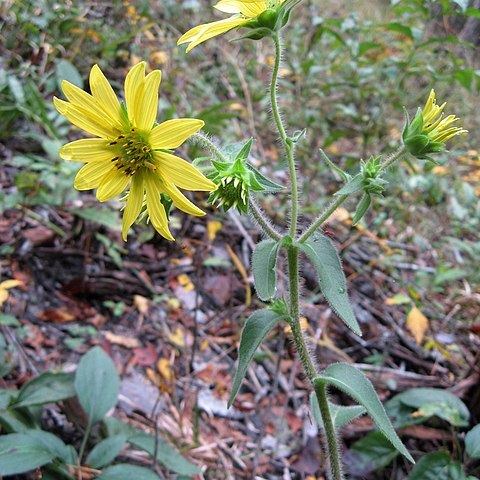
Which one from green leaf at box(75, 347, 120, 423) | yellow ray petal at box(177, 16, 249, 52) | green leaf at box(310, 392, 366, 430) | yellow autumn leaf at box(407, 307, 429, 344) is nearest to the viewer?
yellow ray petal at box(177, 16, 249, 52)

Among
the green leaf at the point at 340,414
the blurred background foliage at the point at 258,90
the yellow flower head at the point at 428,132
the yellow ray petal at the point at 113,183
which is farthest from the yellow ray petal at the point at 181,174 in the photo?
the blurred background foliage at the point at 258,90

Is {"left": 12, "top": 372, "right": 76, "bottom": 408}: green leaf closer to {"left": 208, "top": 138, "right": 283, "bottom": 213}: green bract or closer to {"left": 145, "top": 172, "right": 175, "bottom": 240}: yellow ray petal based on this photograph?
{"left": 145, "top": 172, "right": 175, "bottom": 240}: yellow ray petal

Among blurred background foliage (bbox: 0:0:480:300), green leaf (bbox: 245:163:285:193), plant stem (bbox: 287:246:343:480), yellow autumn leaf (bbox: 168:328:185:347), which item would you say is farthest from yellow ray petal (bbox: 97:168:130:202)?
yellow autumn leaf (bbox: 168:328:185:347)

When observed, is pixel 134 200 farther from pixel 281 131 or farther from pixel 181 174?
pixel 281 131

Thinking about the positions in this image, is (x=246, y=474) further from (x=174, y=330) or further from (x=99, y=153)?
(x=99, y=153)

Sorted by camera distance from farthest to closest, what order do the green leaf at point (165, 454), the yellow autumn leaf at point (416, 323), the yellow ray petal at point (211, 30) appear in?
the yellow autumn leaf at point (416, 323)
the green leaf at point (165, 454)
the yellow ray petal at point (211, 30)

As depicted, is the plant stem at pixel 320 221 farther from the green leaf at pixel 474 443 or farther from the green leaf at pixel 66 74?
the green leaf at pixel 66 74

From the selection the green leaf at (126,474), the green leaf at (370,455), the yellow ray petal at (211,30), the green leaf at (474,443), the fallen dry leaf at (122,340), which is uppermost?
the yellow ray petal at (211,30)

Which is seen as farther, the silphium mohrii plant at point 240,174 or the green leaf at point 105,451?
Result: the green leaf at point 105,451
